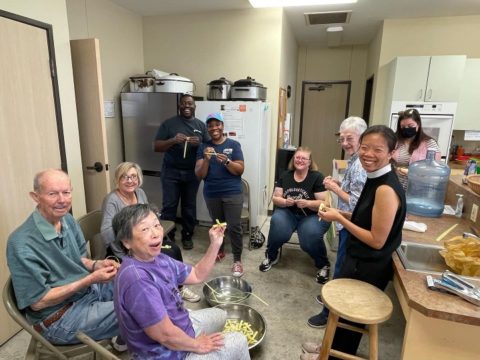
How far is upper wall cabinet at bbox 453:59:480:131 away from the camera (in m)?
3.65

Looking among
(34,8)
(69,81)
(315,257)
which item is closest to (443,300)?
(315,257)

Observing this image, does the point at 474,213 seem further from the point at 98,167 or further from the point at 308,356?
the point at 98,167

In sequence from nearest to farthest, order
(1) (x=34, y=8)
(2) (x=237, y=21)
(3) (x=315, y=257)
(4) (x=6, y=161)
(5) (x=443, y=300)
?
(5) (x=443, y=300), (4) (x=6, y=161), (1) (x=34, y=8), (3) (x=315, y=257), (2) (x=237, y=21)

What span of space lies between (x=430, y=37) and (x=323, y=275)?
333cm

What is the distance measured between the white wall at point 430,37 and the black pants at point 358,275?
3088 millimetres

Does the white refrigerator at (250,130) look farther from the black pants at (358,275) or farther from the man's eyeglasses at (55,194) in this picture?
the man's eyeglasses at (55,194)

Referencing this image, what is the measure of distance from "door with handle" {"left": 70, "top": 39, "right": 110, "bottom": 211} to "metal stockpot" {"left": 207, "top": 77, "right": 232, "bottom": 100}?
132cm

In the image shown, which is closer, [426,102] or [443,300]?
[443,300]

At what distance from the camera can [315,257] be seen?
2.70m

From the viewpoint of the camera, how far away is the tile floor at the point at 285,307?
74.5 inches

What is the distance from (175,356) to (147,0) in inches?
138

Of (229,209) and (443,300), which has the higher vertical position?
(443,300)

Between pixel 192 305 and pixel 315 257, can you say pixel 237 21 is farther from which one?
pixel 192 305

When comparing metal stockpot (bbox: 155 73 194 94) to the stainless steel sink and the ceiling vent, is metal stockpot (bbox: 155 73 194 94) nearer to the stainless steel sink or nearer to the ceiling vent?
the ceiling vent
